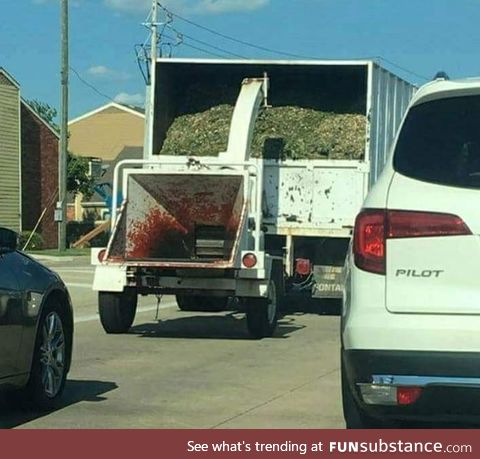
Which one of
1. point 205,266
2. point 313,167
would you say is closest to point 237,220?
point 205,266

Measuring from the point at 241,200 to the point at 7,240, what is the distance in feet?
20.3

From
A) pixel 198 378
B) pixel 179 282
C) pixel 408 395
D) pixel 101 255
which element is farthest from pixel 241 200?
pixel 408 395

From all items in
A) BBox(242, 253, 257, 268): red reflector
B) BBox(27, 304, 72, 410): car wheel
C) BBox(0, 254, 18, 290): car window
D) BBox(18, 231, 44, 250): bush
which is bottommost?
BBox(18, 231, 44, 250): bush

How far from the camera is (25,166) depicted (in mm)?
43375

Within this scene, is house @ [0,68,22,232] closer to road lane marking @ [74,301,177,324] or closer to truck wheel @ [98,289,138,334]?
road lane marking @ [74,301,177,324]

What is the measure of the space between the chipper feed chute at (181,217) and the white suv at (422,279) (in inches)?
314

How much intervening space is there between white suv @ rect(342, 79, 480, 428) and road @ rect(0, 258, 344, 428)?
2.51 meters

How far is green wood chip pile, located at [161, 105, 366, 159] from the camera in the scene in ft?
53.2

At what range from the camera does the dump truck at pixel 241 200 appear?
43.2ft

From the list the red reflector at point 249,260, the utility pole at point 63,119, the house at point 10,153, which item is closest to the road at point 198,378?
the red reflector at point 249,260

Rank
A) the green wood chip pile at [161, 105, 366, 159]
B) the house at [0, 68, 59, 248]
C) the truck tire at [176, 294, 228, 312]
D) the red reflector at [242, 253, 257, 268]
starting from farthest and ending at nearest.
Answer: the house at [0, 68, 59, 248]
the green wood chip pile at [161, 105, 366, 159]
the truck tire at [176, 294, 228, 312]
the red reflector at [242, 253, 257, 268]

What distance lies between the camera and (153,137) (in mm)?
16281

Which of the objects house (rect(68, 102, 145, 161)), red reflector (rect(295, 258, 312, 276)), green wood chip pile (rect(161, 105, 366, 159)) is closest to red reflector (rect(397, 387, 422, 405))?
red reflector (rect(295, 258, 312, 276))
